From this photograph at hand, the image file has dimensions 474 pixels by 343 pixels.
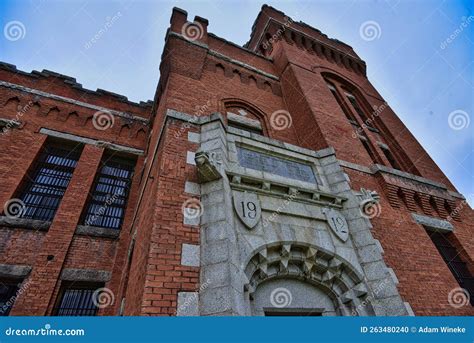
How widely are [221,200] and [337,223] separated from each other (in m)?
2.54

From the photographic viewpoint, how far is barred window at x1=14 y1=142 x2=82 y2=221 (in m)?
7.51

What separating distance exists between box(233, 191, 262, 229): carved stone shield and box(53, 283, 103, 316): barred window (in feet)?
15.7

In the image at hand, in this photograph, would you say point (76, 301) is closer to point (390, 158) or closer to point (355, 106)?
point (390, 158)

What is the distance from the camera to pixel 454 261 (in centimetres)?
711

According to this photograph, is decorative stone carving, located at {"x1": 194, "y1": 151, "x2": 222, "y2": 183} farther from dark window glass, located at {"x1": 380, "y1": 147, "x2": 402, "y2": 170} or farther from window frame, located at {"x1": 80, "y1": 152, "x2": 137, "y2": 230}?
dark window glass, located at {"x1": 380, "y1": 147, "x2": 402, "y2": 170}

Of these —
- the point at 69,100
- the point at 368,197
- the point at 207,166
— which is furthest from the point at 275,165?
the point at 69,100

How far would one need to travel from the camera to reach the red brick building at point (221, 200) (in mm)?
4059

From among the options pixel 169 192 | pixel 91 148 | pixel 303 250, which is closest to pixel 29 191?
pixel 91 148

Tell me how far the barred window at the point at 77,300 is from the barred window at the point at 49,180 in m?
2.23

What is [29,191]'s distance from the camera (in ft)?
25.3

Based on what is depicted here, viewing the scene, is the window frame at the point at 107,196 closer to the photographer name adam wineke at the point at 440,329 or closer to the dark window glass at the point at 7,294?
the dark window glass at the point at 7,294

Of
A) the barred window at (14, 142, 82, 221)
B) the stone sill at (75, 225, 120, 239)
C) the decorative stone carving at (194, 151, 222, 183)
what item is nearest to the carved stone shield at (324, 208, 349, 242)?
the decorative stone carving at (194, 151, 222, 183)

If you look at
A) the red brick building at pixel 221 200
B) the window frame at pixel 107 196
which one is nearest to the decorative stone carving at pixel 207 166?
the red brick building at pixel 221 200

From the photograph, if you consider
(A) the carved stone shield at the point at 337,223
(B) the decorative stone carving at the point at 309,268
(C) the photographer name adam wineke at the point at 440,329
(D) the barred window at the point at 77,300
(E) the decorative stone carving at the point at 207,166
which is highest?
(E) the decorative stone carving at the point at 207,166
